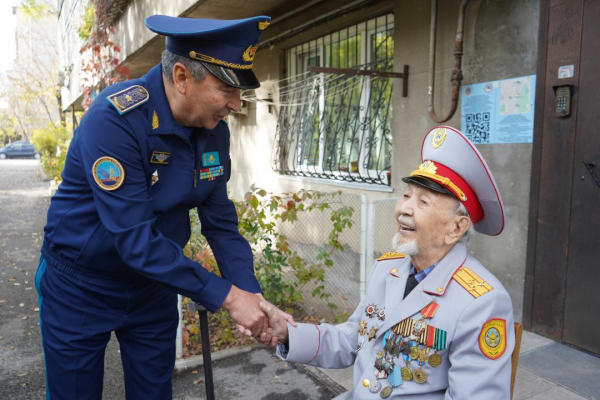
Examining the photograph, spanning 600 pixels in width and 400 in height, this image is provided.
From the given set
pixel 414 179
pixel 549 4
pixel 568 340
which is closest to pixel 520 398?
pixel 568 340

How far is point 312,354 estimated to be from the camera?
192 cm

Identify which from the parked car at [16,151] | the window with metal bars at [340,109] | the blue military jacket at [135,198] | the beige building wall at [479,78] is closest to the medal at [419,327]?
the blue military jacket at [135,198]

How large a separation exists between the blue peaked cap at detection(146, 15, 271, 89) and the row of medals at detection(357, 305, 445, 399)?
104 cm

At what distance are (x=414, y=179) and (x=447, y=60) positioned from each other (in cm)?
307

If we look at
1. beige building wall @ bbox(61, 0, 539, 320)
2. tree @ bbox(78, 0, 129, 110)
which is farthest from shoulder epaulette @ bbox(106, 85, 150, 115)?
tree @ bbox(78, 0, 129, 110)

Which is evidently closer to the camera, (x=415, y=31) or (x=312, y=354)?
(x=312, y=354)

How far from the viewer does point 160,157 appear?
1859 mm

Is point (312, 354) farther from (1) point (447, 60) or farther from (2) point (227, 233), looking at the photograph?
(1) point (447, 60)

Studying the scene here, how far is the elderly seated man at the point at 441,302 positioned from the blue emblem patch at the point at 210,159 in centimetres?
81

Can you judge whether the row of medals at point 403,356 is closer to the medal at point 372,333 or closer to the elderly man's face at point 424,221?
the medal at point 372,333

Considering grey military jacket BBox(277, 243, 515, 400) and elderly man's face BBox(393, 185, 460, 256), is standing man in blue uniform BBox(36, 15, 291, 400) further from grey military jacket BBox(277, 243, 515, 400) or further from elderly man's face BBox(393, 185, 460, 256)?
elderly man's face BBox(393, 185, 460, 256)

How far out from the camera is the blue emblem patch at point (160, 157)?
1.85m

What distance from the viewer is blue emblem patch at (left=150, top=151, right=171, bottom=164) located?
185cm

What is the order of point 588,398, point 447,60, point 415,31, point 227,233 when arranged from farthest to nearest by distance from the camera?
point 415,31, point 447,60, point 588,398, point 227,233
